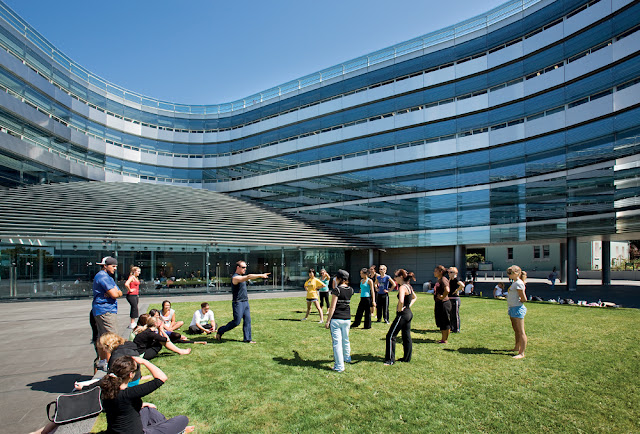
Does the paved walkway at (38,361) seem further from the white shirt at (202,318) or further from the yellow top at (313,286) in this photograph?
the yellow top at (313,286)

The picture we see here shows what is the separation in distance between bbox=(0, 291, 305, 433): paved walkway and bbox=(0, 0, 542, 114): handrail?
27571 mm

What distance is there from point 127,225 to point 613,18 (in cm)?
3275

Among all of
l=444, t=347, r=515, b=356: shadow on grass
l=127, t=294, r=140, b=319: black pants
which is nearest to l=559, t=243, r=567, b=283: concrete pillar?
l=444, t=347, r=515, b=356: shadow on grass

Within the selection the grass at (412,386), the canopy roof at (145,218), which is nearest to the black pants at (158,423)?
the grass at (412,386)

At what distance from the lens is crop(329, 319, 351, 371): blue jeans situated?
6.47 m

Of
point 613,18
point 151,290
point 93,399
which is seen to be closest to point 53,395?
point 93,399

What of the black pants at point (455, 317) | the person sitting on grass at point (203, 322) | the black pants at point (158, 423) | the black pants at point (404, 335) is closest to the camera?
the black pants at point (158, 423)

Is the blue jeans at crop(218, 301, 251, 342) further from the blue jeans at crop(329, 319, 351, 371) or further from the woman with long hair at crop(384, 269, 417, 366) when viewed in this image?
the woman with long hair at crop(384, 269, 417, 366)

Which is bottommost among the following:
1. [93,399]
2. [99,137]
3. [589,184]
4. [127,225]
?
[93,399]

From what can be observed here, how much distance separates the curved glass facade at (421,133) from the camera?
2420 cm

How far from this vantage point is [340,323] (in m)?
6.71

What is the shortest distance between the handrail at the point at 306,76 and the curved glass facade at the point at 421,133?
15 cm

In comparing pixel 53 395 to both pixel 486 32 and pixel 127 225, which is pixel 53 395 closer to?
pixel 127 225

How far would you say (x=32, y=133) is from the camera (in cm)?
2950
